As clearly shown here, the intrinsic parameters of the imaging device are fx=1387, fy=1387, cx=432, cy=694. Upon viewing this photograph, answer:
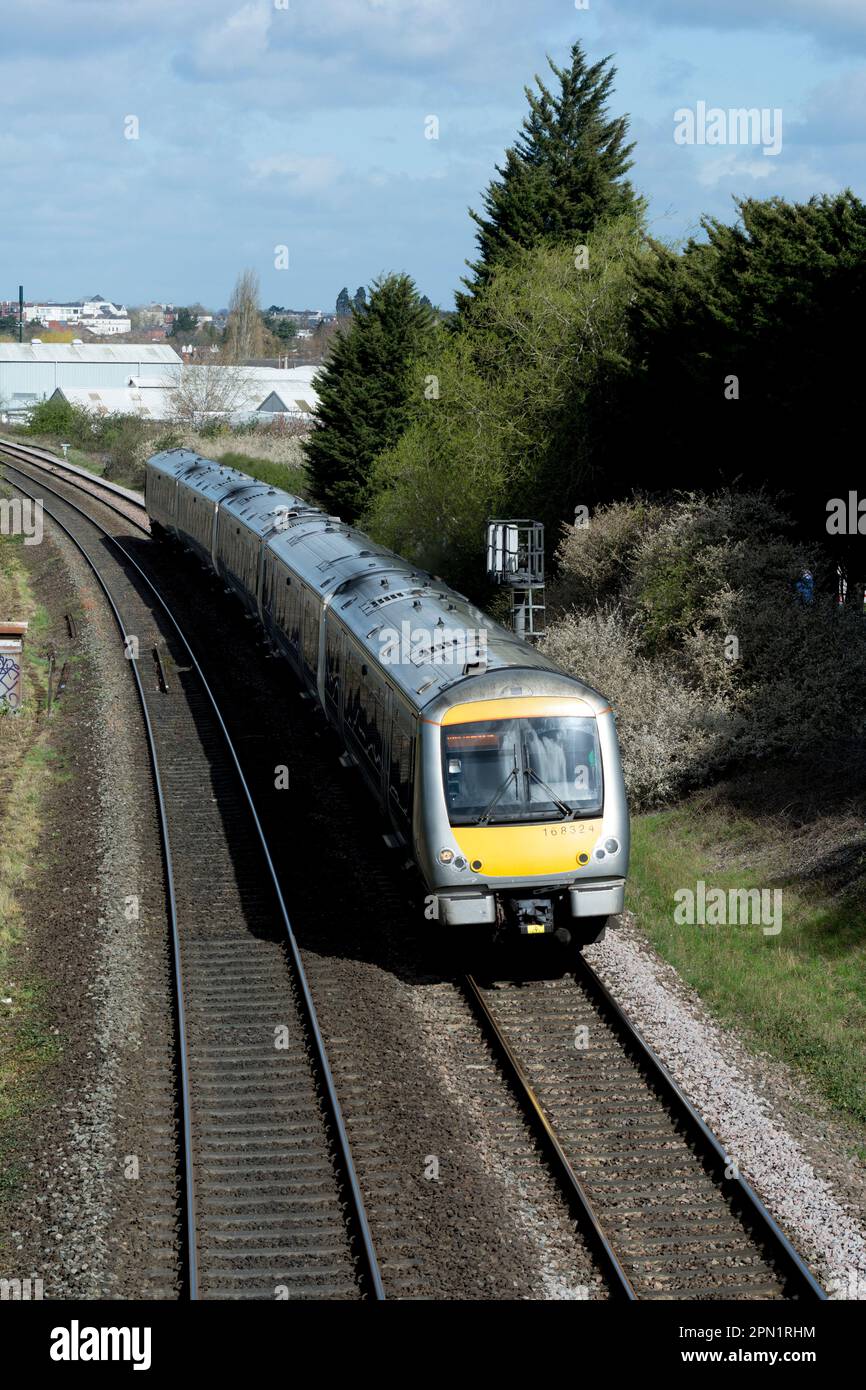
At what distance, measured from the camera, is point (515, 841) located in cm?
1342

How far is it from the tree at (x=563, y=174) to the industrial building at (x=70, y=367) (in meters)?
67.0

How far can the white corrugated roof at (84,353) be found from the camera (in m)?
116

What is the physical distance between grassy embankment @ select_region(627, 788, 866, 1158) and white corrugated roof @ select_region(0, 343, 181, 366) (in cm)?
10651

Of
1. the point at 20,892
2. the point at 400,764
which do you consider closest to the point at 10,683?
the point at 20,892

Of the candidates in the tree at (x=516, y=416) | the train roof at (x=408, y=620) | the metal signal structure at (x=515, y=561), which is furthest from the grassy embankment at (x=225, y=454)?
the metal signal structure at (x=515, y=561)

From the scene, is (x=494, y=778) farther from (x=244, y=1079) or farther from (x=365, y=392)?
(x=365, y=392)

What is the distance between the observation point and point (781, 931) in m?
15.2

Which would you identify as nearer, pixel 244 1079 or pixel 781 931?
pixel 244 1079

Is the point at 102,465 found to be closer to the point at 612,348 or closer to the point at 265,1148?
the point at 612,348

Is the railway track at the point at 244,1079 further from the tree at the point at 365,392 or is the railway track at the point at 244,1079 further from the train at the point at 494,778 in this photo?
the tree at the point at 365,392

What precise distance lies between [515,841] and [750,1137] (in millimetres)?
3567

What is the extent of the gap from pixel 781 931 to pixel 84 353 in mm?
113076

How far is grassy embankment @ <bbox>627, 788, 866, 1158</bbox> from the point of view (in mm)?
12781
